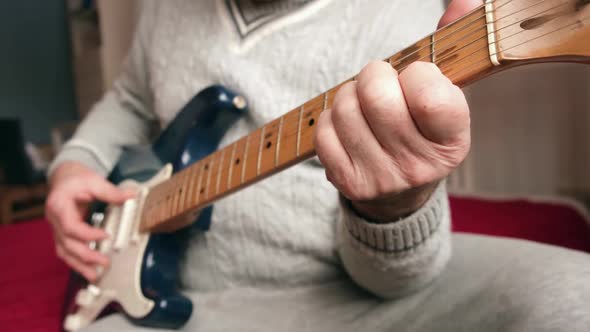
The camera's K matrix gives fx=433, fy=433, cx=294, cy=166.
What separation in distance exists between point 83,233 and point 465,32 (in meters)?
0.55

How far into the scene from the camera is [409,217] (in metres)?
0.37

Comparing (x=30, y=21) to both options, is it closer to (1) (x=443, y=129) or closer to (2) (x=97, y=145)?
(2) (x=97, y=145)

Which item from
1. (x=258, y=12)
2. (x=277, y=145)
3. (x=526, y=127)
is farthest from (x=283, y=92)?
(x=526, y=127)

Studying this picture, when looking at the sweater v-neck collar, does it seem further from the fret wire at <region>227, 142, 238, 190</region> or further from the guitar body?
the fret wire at <region>227, 142, 238, 190</region>

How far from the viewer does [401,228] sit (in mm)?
369

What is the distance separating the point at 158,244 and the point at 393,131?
40 centimetres

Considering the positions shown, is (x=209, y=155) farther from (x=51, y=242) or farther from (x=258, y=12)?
(x=51, y=242)

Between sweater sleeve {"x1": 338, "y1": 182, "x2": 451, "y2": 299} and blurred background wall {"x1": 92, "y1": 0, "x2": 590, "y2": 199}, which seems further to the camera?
blurred background wall {"x1": 92, "y1": 0, "x2": 590, "y2": 199}

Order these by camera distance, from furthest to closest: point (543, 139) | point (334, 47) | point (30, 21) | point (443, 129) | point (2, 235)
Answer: point (30, 21)
point (543, 139)
point (2, 235)
point (334, 47)
point (443, 129)

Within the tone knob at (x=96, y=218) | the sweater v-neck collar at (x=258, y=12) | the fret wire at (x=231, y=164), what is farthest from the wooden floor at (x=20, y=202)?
the fret wire at (x=231, y=164)

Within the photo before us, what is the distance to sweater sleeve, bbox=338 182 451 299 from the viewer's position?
0.37 m

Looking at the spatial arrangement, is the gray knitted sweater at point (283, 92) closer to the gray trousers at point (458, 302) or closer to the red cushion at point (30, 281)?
the gray trousers at point (458, 302)

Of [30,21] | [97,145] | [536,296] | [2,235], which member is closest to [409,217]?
[536,296]

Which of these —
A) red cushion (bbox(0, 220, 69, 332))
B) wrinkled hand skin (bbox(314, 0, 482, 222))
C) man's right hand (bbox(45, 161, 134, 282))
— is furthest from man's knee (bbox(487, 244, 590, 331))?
red cushion (bbox(0, 220, 69, 332))
